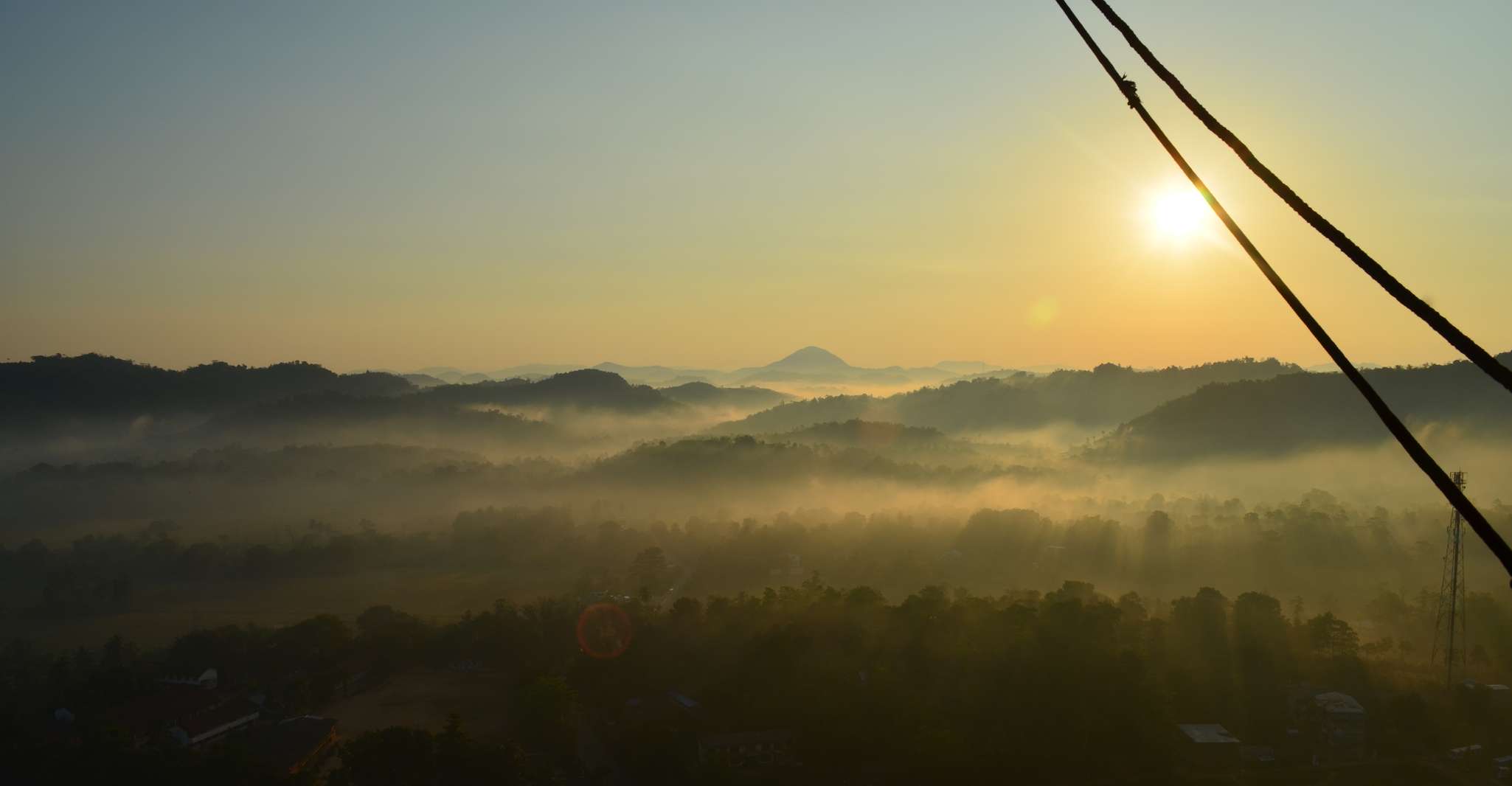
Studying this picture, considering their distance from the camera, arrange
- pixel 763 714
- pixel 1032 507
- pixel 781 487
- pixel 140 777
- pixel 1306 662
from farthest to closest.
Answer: pixel 781 487 < pixel 1032 507 < pixel 1306 662 < pixel 763 714 < pixel 140 777

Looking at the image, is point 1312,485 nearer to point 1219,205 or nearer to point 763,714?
point 763,714

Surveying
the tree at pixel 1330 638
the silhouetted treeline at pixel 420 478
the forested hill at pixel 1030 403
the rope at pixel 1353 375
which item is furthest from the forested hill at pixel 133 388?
the rope at pixel 1353 375

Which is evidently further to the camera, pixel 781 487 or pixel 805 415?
pixel 805 415

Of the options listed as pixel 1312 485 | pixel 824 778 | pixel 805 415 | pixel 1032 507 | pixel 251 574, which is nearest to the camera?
pixel 824 778

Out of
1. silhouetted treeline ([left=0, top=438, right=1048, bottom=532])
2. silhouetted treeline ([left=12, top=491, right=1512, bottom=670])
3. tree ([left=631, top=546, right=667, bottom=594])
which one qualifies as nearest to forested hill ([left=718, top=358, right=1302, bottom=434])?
silhouetted treeline ([left=0, top=438, right=1048, bottom=532])

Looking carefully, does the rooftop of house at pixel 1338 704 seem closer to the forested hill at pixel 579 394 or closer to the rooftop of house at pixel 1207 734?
the rooftop of house at pixel 1207 734

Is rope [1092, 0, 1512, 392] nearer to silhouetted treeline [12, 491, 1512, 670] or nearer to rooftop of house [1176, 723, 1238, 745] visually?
rooftop of house [1176, 723, 1238, 745]

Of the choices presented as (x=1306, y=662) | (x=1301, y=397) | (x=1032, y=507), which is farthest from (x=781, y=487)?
(x=1306, y=662)

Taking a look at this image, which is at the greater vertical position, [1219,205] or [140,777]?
[1219,205]

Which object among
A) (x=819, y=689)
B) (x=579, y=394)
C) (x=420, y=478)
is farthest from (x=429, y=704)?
(x=579, y=394)
